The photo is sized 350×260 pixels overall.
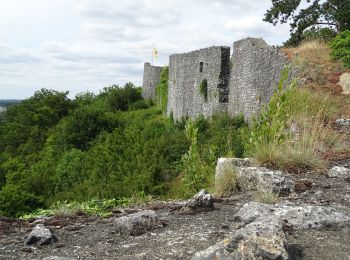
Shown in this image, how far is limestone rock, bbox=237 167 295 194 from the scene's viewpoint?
529 centimetres

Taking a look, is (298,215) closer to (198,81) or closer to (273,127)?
(273,127)

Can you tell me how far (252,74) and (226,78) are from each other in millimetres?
3162

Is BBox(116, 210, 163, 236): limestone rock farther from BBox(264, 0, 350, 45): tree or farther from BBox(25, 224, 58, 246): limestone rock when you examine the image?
Answer: BBox(264, 0, 350, 45): tree

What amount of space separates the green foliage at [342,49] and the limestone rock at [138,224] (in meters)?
9.77

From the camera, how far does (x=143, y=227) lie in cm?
456

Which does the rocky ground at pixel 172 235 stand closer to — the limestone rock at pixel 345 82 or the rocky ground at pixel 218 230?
the rocky ground at pixel 218 230

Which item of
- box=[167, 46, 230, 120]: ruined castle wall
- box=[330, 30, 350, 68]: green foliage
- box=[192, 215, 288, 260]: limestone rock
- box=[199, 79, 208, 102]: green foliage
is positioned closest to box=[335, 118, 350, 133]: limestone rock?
box=[330, 30, 350, 68]: green foliage

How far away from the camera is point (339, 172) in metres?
5.93

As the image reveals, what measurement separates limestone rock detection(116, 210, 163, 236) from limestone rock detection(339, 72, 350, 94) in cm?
794

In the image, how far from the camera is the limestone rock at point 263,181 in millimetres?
5289

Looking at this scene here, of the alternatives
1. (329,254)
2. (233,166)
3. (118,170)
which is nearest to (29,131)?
(118,170)

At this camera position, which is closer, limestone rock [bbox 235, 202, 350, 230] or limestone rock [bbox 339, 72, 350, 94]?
limestone rock [bbox 235, 202, 350, 230]

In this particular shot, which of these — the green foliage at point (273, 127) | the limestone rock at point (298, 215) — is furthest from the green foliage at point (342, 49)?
the limestone rock at point (298, 215)

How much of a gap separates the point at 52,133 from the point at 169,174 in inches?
675
